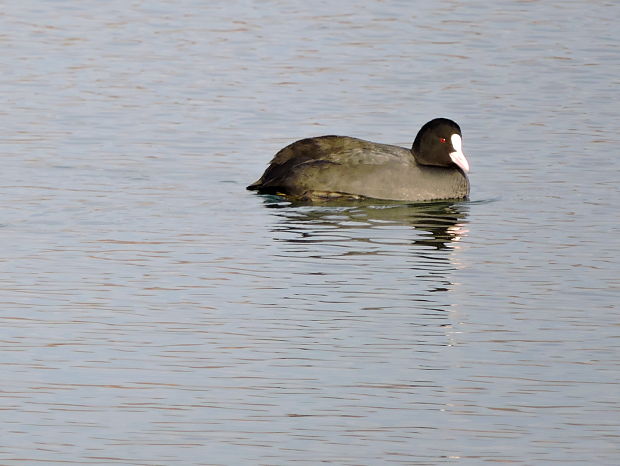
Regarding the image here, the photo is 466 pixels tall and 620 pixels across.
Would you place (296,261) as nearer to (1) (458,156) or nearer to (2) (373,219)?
(2) (373,219)

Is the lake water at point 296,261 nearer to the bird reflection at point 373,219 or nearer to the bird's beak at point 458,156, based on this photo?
the bird reflection at point 373,219

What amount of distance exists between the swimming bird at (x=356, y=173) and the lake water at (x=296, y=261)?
283 millimetres

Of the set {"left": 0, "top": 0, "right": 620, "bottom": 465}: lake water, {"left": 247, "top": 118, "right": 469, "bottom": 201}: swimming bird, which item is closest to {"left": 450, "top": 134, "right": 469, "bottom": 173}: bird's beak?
{"left": 247, "top": 118, "right": 469, "bottom": 201}: swimming bird

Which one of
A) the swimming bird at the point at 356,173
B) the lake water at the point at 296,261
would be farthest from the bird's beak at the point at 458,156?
the lake water at the point at 296,261

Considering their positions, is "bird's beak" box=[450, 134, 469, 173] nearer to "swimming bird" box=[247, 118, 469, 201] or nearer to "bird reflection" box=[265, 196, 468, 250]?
"swimming bird" box=[247, 118, 469, 201]

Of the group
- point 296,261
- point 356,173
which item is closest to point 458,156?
point 356,173

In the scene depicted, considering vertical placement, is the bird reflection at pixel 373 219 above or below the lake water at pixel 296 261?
below

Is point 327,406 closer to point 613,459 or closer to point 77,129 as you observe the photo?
point 613,459

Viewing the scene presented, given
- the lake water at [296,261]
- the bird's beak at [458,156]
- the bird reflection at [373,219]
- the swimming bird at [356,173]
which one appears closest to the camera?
the lake water at [296,261]

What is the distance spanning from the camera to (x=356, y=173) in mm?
14422

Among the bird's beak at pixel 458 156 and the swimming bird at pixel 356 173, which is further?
the bird's beak at pixel 458 156

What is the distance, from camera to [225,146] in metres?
16.6

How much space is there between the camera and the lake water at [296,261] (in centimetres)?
762

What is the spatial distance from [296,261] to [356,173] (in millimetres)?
3221
